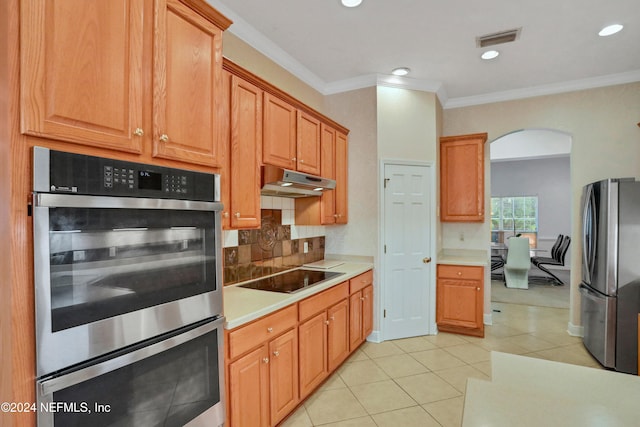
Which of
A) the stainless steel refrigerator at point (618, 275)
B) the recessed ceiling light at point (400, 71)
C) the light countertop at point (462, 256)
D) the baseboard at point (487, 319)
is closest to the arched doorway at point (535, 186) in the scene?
the baseboard at point (487, 319)

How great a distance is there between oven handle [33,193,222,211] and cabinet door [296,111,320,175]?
1434 mm

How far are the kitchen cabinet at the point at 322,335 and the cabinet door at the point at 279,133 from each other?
1.12m

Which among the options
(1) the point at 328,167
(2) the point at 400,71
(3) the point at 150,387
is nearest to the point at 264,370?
(3) the point at 150,387

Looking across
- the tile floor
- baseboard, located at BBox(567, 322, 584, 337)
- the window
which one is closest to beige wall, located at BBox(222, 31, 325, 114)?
the tile floor

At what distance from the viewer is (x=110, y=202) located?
1130 millimetres

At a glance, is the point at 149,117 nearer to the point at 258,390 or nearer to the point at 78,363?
the point at 78,363

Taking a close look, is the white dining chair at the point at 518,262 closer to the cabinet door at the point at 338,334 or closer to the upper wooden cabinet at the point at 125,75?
the cabinet door at the point at 338,334

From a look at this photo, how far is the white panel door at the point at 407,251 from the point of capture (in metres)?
3.67

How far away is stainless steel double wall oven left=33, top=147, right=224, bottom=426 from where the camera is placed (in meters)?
0.99

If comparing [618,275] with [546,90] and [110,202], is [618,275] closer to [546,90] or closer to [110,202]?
[546,90]

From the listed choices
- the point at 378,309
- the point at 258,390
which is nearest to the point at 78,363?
the point at 258,390

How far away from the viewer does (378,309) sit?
363 cm

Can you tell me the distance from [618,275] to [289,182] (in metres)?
3.23

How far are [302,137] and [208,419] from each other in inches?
85.6
